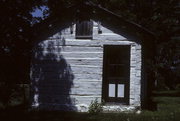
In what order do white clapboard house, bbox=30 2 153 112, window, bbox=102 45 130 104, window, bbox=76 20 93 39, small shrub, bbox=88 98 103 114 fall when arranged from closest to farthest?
small shrub, bbox=88 98 103 114, white clapboard house, bbox=30 2 153 112, window, bbox=76 20 93 39, window, bbox=102 45 130 104

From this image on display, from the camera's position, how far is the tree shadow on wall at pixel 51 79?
1702 centimetres

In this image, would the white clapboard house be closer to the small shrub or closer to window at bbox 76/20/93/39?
window at bbox 76/20/93/39

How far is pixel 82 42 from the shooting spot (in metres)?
17.0

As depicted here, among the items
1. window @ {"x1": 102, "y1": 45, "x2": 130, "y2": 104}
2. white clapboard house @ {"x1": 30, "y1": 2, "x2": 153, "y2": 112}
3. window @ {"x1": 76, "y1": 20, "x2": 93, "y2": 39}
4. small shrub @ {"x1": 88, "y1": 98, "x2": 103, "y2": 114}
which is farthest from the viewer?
window @ {"x1": 102, "y1": 45, "x2": 130, "y2": 104}

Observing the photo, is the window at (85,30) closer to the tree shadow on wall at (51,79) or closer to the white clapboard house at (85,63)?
the white clapboard house at (85,63)

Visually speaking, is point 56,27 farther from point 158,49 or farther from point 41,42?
point 158,49

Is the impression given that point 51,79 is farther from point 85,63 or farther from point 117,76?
point 117,76

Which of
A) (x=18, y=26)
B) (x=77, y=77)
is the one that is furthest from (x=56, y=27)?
(x=18, y=26)

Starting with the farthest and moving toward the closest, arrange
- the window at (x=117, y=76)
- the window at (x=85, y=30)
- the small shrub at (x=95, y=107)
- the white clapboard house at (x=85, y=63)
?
1. the window at (x=117, y=76)
2. the window at (x=85, y=30)
3. the white clapboard house at (x=85, y=63)
4. the small shrub at (x=95, y=107)

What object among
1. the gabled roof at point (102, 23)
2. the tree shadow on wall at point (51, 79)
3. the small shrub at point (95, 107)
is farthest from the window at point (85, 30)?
the small shrub at point (95, 107)

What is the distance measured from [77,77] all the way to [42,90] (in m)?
1.93

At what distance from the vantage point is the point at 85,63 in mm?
16984

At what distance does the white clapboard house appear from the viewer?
16.8 m

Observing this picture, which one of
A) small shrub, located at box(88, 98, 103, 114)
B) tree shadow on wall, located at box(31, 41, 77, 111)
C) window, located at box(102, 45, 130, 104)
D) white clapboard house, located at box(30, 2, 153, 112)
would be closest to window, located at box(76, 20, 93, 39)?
white clapboard house, located at box(30, 2, 153, 112)
